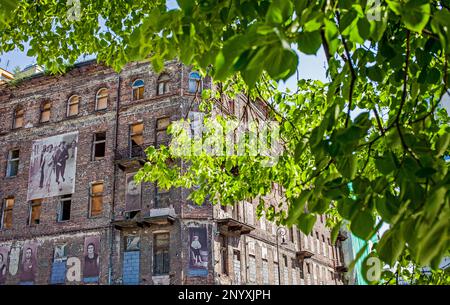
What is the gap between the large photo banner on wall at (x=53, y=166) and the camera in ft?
73.2

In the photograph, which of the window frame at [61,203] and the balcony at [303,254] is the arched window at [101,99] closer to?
the window frame at [61,203]

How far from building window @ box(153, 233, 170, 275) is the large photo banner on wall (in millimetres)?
5537

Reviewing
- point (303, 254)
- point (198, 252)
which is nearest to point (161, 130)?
point (198, 252)

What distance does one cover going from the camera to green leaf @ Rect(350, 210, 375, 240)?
144 cm

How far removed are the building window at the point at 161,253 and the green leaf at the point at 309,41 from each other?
18.6 metres

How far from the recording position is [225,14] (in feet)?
5.97

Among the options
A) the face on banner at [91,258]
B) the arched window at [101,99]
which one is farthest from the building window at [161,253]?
the arched window at [101,99]

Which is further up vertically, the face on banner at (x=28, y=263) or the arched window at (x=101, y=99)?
the arched window at (x=101, y=99)

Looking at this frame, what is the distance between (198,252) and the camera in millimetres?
19047

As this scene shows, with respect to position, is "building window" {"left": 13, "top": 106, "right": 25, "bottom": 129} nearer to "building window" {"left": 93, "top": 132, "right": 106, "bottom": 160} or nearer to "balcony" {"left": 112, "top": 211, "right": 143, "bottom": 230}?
"building window" {"left": 93, "top": 132, "right": 106, "bottom": 160}

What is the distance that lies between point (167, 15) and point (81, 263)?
20.4 metres

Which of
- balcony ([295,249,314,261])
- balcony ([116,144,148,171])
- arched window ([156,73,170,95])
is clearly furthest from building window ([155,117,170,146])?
balcony ([295,249,314,261])
